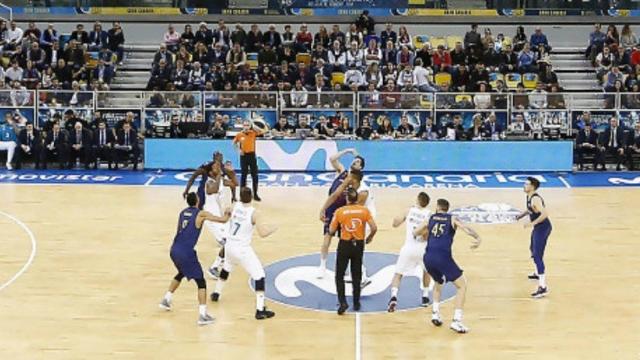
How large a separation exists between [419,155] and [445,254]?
13646 mm

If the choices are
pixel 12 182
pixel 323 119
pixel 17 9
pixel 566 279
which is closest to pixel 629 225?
pixel 566 279

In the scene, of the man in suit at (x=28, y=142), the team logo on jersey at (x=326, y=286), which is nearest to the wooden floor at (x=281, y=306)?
the team logo on jersey at (x=326, y=286)

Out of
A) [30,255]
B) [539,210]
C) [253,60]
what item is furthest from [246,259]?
[253,60]

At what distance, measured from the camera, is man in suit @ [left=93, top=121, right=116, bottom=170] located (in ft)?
83.4

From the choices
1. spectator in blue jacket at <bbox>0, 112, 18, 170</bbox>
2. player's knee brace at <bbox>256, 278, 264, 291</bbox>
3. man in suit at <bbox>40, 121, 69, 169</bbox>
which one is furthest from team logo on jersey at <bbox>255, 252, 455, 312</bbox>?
spectator in blue jacket at <bbox>0, 112, 18, 170</bbox>

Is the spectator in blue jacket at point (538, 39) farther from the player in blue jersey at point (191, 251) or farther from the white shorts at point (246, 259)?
the player in blue jersey at point (191, 251)

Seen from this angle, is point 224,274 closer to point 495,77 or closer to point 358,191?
point 358,191

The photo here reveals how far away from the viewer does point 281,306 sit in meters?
12.7

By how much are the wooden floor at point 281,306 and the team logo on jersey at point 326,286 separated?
0.33 meters

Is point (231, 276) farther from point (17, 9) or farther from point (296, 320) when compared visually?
point (17, 9)

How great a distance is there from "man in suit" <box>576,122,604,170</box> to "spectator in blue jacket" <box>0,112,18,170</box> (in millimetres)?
15488

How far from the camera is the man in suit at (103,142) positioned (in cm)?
2542

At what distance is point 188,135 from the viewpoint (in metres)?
25.4

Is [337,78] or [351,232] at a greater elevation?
[337,78]
